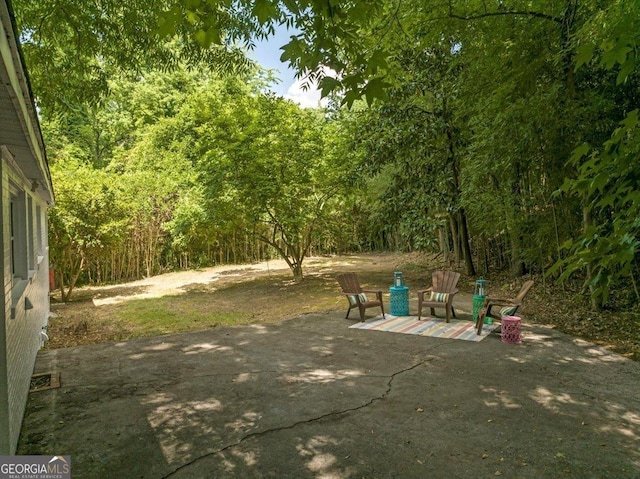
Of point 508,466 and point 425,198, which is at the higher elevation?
point 425,198

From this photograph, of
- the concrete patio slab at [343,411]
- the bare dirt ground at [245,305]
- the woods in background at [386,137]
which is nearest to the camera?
the woods in background at [386,137]

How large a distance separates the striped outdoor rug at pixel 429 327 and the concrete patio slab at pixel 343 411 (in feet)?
1.18

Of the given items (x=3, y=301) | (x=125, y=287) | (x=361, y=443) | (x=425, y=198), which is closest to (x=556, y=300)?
(x=425, y=198)

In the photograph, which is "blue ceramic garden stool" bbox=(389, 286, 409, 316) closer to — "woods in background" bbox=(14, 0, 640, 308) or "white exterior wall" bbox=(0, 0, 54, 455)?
"woods in background" bbox=(14, 0, 640, 308)

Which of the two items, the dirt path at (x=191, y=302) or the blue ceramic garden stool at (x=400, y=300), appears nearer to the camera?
the blue ceramic garden stool at (x=400, y=300)

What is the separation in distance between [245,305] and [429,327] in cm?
474

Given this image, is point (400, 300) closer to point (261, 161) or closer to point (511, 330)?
point (511, 330)

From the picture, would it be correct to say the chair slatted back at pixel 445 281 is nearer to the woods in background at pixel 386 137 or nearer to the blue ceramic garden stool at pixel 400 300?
the blue ceramic garden stool at pixel 400 300

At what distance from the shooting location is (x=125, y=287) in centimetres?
1249

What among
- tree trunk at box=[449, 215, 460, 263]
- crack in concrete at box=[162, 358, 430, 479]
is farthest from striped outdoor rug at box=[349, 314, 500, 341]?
tree trunk at box=[449, 215, 460, 263]

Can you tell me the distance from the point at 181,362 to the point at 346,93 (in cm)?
387

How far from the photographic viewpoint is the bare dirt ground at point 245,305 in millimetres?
6090

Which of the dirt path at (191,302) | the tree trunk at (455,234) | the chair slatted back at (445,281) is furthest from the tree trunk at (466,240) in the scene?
the chair slatted back at (445,281)

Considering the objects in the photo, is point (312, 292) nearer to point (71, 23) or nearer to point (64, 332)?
point (64, 332)
